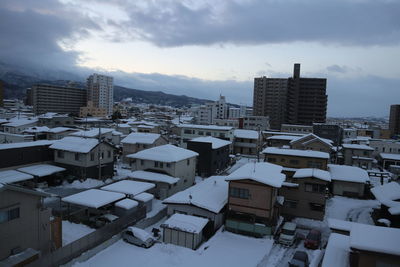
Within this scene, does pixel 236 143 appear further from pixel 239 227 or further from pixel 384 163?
pixel 239 227

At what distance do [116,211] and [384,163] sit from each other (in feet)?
142

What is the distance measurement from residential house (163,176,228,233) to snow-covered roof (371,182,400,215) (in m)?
11.1

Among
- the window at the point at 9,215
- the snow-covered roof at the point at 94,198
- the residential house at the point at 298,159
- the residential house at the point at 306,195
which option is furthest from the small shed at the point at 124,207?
the residential house at the point at 298,159

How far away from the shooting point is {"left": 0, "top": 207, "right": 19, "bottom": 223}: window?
11.7 metres

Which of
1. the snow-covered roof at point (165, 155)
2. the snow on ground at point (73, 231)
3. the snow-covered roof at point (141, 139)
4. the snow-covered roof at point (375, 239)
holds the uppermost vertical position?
the snow-covered roof at point (141, 139)

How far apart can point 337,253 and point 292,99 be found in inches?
3239

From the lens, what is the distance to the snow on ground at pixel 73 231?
608 inches

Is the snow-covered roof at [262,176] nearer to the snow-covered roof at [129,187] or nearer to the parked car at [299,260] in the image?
the parked car at [299,260]

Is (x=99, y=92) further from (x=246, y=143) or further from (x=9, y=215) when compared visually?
(x=9, y=215)

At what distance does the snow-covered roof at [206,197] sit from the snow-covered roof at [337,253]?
6878 millimetres

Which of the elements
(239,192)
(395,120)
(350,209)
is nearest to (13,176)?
(239,192)

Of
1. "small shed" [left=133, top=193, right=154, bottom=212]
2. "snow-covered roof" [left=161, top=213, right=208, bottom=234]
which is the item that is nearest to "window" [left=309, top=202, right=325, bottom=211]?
"snow-covered roof" [left=161, top=213, right=208, bottom=234]

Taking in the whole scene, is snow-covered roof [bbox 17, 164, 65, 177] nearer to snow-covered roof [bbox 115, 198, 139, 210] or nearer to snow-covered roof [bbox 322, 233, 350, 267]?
snow-covered roof [bbox 115, 198, 139, 210]

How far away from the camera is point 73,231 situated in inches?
641
